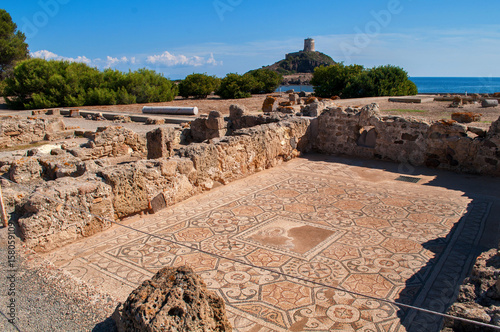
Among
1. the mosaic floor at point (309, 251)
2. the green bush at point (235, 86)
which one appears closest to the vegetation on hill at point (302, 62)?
the green bush at point (235, 86)

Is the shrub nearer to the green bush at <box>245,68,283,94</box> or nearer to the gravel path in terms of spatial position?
the green bush at <box>245,68,283,94</box>

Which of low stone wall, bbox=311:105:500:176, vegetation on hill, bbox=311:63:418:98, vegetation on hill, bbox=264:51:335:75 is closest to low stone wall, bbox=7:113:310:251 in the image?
low stone wall, bbox=311:105:500:176

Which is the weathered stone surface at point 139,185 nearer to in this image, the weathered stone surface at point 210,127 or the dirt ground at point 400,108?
the weathered stone surface at point 210,127

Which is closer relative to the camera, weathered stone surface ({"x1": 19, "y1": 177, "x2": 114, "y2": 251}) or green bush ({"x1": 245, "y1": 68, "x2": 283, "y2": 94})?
weathered stone surface ({"x1": 19, "y1": 177, "x2": 114, "y2": 251})

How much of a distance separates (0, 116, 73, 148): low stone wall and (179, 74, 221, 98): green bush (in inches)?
608

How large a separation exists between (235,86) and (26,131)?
17318 mm

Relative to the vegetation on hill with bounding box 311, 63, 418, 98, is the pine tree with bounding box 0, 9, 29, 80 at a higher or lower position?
higher

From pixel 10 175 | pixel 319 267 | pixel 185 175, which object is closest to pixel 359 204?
Result: pixel 319 267

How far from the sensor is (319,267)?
13.2 feet

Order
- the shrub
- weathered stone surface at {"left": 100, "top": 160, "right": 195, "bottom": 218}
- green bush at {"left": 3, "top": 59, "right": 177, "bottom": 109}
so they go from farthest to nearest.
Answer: the shrub
green bush at {"left": 3, "top": 59, "right": 177, "bottom": 109}
weathered stone surface at {"left": 100, "top": 160, "right": 195, "bottom": 218}

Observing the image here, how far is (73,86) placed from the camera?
2417 centimetres

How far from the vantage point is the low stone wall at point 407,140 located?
24.6 ft

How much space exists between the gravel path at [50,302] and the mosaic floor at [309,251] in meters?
0.41

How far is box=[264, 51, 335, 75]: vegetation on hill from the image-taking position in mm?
91000
